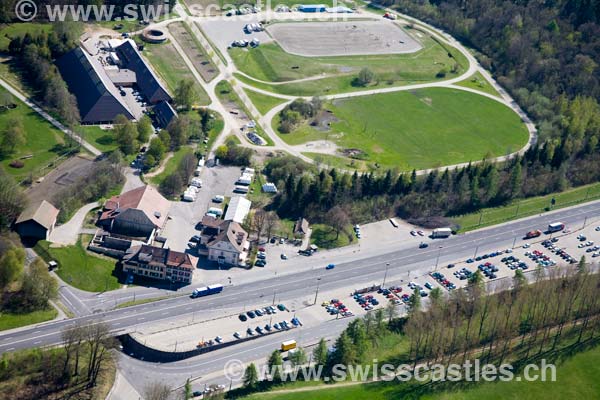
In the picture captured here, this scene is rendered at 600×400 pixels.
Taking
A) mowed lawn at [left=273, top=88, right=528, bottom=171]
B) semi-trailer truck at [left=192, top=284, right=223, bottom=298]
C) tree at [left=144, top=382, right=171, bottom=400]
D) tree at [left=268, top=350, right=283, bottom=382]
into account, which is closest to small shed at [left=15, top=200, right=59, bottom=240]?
semi-trailer truck at [left=192, top=284, right=223, bottom=298]

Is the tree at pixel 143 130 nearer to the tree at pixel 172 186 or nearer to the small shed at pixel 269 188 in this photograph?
the tree at pixel 172 186

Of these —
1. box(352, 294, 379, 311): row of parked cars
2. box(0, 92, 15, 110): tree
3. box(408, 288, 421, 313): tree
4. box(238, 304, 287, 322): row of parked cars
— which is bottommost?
box(238, 304, 287, 322): row of parked cars

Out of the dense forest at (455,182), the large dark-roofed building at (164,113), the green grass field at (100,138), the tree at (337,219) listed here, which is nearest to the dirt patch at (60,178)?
the green grass field at (100,138)

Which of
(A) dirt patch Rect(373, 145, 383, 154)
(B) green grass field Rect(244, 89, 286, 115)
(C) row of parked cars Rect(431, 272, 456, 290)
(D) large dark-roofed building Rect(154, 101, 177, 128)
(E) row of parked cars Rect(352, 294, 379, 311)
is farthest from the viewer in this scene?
(B) green grass field Rect(244, 89, 286, 115)

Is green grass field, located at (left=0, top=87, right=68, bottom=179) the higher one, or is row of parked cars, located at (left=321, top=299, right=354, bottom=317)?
green grass field, located at (left=0, top=87, right=68, bottom=179)

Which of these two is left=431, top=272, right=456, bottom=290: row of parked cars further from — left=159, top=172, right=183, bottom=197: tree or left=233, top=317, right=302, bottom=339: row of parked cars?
left=159, top=172, right=183, bottom=197: tree

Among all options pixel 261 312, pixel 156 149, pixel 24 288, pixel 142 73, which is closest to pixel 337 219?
pixel 261 312
